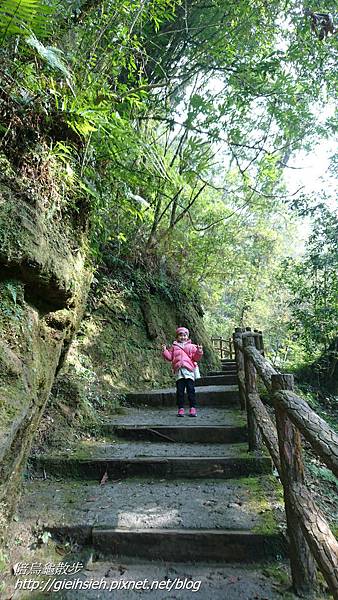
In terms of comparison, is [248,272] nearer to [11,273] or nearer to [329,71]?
[329,71]

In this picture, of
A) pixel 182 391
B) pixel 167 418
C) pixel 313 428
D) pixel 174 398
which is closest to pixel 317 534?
pixel 313 428

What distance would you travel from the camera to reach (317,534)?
5.89ft

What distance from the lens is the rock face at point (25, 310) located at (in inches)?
86.8

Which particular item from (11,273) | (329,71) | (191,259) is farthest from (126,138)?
(191,259)

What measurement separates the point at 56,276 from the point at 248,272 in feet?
55.0

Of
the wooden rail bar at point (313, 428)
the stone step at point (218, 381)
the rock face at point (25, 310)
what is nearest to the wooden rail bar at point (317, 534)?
the wooden rail bar at point (313, 428)

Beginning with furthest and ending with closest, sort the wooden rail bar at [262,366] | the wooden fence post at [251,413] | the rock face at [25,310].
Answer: the wooden fence post at [251,413]
the wooden rail bar at [262,366]
the rock face at [25,310]

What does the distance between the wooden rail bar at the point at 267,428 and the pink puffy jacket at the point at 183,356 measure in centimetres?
135

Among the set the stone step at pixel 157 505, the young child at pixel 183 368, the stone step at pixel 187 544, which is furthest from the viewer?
the young child at pixel 183 368

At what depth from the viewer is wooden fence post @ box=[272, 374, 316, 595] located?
202 cm

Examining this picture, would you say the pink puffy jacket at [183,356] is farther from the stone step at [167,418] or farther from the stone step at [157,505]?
the stone step at [157,505]

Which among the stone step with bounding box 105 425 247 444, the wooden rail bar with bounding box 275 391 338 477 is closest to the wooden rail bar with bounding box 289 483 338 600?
the wooden rail bar with bounding box 275 391 338 477

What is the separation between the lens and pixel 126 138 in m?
3.54

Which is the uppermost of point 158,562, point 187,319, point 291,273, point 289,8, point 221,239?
point 289,8
